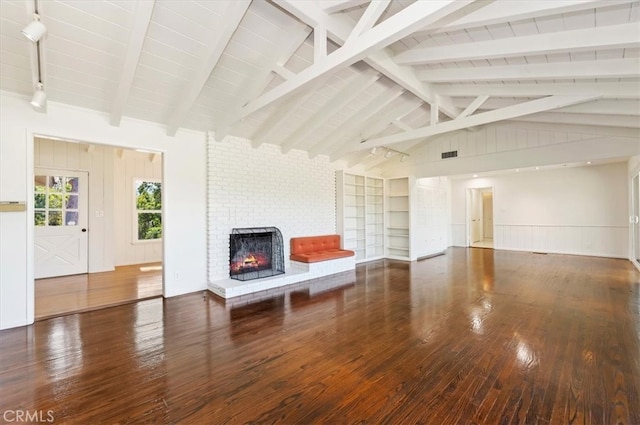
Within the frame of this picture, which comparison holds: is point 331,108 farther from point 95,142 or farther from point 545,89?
point 95,142

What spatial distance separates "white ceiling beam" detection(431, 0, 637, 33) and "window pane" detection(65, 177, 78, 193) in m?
7.65

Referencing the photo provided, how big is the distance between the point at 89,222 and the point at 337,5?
6.87 m

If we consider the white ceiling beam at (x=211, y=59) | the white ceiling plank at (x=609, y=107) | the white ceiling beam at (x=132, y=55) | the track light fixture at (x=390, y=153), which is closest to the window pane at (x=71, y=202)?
the white ceiling beam at (x=132, y=55)

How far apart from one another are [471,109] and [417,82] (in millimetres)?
1117

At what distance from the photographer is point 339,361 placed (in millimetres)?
2525

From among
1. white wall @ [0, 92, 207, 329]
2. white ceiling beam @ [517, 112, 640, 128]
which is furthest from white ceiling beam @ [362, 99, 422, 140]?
white wall @ [0, 92, 207, 329]

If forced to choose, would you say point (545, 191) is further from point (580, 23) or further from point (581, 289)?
point (580, 23)

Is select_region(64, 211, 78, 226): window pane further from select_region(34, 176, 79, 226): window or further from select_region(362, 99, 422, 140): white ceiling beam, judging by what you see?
select_region(362, 99, 422, 140): white ceiling beam

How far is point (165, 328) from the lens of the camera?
3.28 meters

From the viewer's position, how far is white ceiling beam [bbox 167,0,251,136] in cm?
270

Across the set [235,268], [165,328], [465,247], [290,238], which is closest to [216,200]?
[235,268]

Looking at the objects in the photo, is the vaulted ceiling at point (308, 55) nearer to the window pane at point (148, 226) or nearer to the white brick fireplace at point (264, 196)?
the white brick fireplace at point (264, 196)

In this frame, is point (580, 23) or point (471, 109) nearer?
point (580, 23)

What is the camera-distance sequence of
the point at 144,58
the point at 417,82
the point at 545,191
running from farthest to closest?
the point at 545,191 < the point at 417,82 < the point at 144,58
